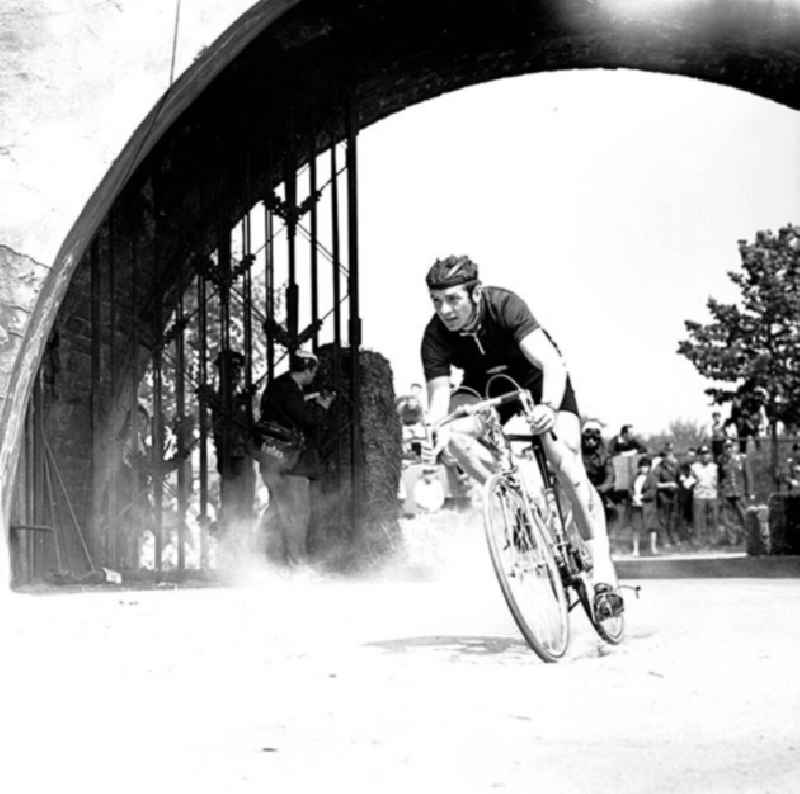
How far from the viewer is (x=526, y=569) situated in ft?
23.0

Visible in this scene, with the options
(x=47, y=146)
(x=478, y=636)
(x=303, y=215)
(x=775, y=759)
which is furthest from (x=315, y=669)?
(x=303, y=215)

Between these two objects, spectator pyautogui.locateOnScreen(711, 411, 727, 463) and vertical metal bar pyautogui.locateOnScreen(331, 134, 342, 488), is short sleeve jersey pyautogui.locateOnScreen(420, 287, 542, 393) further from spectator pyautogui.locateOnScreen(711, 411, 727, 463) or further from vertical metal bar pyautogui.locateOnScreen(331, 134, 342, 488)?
spectator pyautogui.locateOnScreen(711, 411, 727, 463)

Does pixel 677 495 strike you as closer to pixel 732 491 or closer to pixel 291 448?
pixel 732 491

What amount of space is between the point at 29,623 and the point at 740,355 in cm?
3150

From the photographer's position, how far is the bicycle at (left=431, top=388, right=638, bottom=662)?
6832 millimetres

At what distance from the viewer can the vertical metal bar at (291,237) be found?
50.6 feet

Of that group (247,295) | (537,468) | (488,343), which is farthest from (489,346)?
(247,295)

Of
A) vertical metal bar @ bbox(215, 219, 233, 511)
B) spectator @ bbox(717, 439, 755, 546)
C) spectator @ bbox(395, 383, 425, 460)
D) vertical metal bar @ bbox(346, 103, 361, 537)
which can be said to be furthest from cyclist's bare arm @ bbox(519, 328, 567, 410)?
spectator @ bbox(717, 439, 755, 546)

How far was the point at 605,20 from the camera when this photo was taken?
15.5 meters

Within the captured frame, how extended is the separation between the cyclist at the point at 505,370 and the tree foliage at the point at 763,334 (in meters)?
29.2

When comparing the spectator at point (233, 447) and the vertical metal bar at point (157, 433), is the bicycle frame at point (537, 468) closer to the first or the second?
the vertical metal bar at point (157, 433)

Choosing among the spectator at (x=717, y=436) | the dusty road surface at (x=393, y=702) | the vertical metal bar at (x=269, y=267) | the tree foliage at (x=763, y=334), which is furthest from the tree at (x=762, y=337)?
the dusty road surface at (x=393, y=702)

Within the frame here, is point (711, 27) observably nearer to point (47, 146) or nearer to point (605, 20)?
point (605, 20)

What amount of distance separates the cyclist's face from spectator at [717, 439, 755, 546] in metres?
17.4
